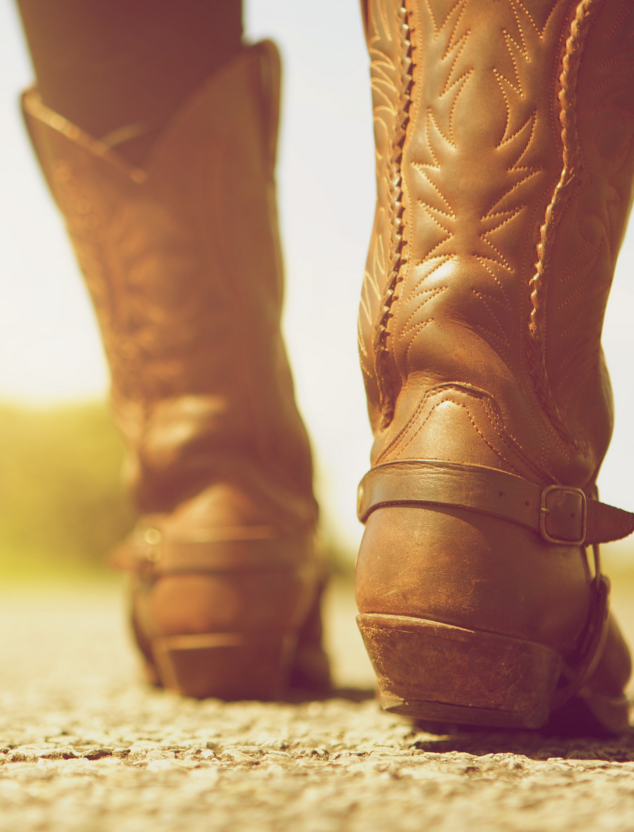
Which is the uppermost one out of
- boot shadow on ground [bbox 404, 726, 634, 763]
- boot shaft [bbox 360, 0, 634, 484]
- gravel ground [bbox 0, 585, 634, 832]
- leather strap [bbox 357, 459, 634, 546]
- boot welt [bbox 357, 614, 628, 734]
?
boot shaft [bbox 360, 0, 634, 484]

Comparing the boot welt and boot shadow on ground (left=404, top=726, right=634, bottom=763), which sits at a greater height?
the boot welt

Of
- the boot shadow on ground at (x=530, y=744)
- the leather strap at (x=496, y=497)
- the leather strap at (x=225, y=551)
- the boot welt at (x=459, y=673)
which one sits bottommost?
the boot shadow on ground at (x=530, y=744)

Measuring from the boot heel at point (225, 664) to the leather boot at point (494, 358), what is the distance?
0.53 metres

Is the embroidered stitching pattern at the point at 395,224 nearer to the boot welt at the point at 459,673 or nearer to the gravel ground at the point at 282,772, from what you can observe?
the boot welt at the point at 459,673

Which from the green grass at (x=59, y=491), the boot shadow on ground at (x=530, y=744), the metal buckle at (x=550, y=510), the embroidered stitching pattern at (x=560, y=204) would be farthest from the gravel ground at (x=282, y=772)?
the green grass at (x=59, y=491)

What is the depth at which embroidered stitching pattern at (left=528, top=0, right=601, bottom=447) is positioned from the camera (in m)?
0.81

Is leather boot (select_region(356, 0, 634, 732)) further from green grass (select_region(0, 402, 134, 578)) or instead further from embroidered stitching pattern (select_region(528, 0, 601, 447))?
green grass (select_region(0, 402, 134, 578))

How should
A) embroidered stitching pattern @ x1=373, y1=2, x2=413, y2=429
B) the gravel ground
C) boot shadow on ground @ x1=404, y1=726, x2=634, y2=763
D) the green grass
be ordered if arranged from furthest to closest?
the green grass → embroidered stitching pattern @ x1=373, y1=2, x2=413, y2=429 → boot shadow on ground @ x1=404, y1=726, x2=634, y2=763 → the gravel ground

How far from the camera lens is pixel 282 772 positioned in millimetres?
635

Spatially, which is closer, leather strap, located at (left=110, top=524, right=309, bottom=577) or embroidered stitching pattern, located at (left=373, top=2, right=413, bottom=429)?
embroidered stitching pattern, located at (left=373, top=2, right=413, bottom=429)

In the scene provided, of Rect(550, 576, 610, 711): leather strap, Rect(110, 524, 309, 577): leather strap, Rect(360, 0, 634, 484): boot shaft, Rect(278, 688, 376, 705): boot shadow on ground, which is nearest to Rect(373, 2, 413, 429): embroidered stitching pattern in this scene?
Rect(360, 0, 634, 484): boot shaft

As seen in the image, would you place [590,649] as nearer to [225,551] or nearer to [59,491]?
[225,551]

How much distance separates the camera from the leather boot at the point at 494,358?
78 cm

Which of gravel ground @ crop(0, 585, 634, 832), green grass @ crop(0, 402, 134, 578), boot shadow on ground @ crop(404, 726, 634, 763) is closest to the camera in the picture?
gravel ground @ crop(0, 585, 634, 832)
